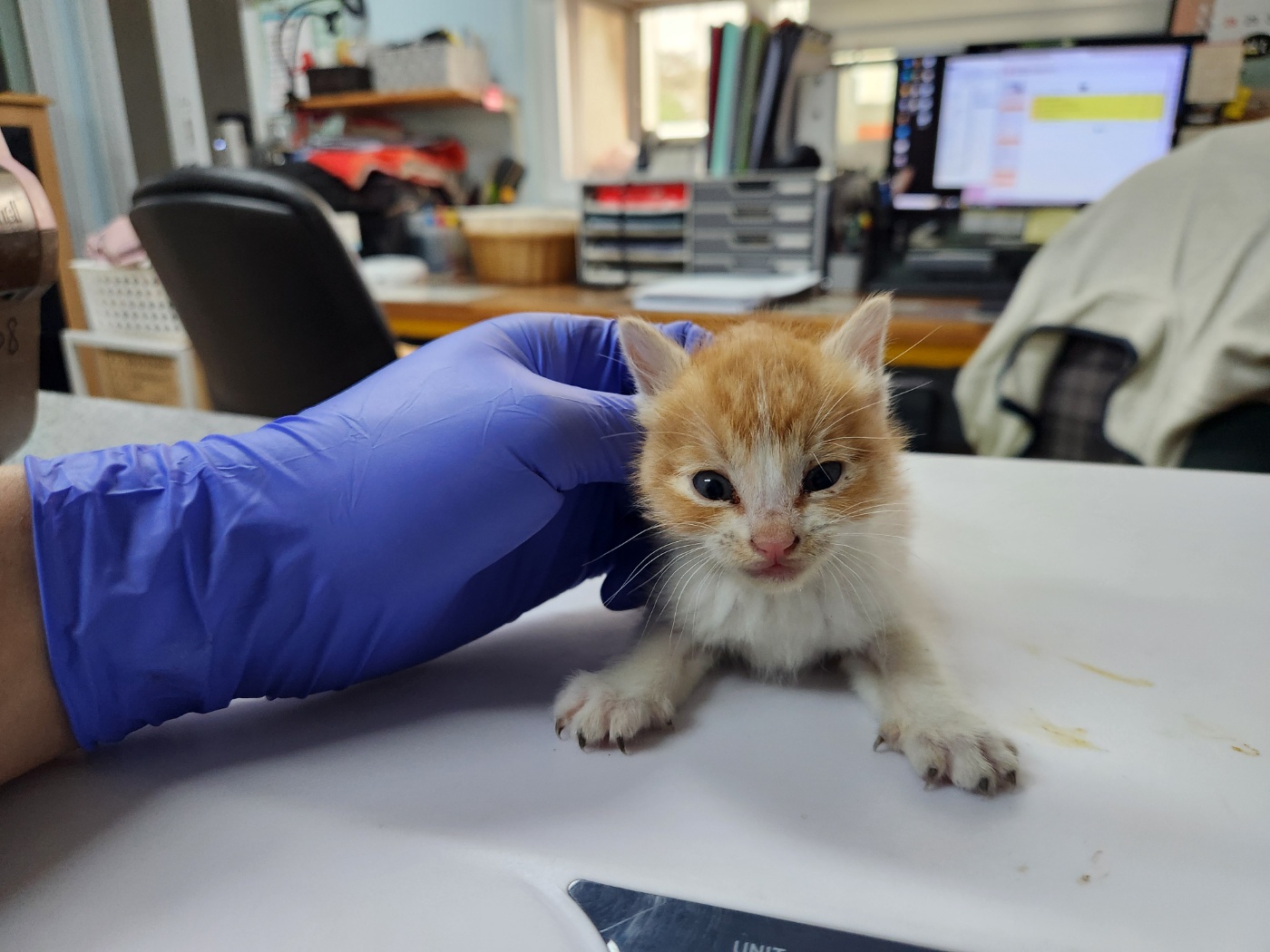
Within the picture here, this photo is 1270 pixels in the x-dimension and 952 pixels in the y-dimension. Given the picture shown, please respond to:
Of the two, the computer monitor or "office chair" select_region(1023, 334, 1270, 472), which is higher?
the computer monitor

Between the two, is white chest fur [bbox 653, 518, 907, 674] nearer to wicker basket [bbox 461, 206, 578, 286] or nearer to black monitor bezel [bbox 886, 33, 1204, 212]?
black monitor bezel [bbox 886, 33, 1204, 212]

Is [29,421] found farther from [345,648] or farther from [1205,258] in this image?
[1205,258]

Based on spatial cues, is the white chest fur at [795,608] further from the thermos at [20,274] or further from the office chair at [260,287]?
the office chair at [260,287]

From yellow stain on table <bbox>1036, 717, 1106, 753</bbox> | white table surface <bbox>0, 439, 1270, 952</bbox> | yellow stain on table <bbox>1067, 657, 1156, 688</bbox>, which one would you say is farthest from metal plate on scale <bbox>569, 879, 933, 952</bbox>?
yellow stain on table <bbox>1067, 657, 1156, 688</bbox>

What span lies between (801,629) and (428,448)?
38 centimetres

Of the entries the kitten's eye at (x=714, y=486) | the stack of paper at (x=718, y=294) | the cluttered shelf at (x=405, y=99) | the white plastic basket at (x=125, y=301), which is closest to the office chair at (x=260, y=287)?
the white plastic basket at (x=125, y=301)

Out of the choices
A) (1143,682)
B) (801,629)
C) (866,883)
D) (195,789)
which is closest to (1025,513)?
(1143,682)

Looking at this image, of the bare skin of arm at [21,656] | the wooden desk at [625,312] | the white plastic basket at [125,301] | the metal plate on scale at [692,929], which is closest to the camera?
the metal plate on scale at [692,929]

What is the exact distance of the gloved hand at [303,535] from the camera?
59 cm

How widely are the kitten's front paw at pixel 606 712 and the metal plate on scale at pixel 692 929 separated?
0.49 ft

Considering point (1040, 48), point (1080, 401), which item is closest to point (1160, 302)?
point (1080, 401)

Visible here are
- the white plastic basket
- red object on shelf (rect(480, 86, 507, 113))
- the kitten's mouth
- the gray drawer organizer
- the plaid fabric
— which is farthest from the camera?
red object on shelf (rect(480, 86, 507, 113))

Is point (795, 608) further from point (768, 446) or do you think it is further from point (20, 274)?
point (20, 274)

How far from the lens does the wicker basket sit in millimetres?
2650
